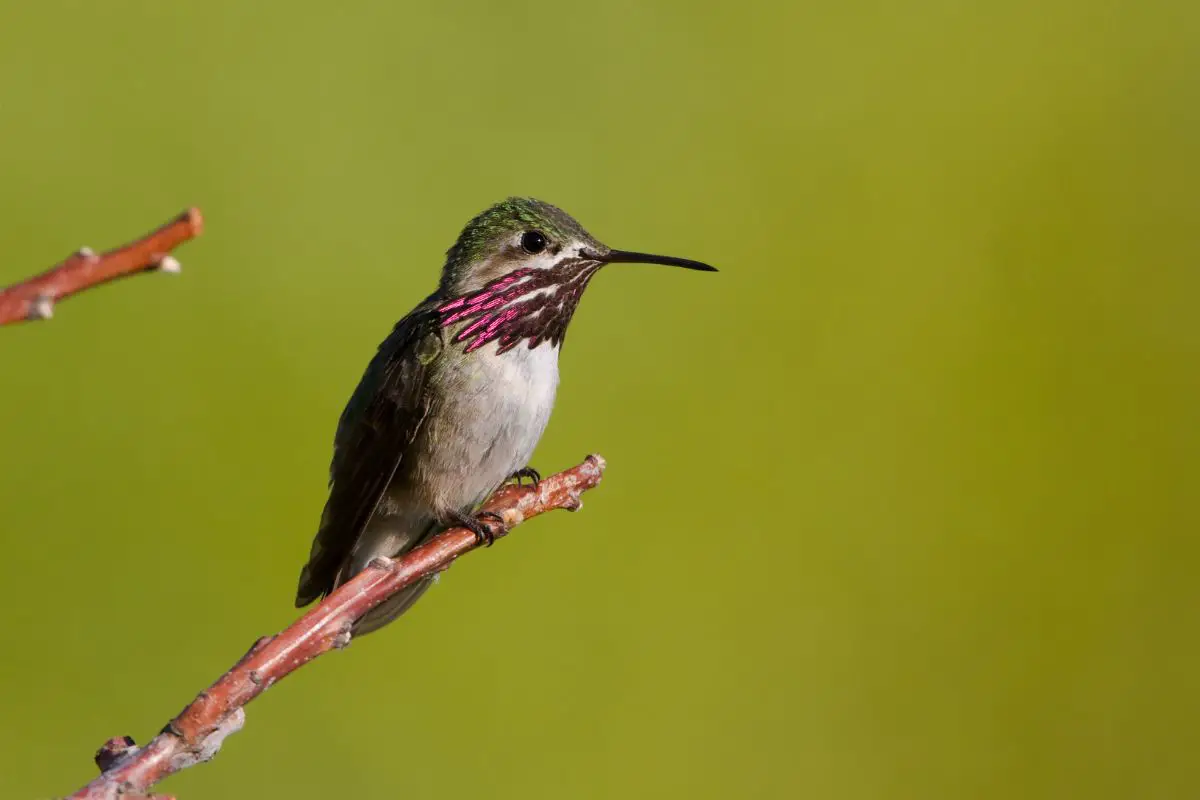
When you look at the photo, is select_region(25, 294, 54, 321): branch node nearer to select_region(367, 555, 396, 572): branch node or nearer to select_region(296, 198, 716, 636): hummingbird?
select_region(367, 555, 396, 572): branch node

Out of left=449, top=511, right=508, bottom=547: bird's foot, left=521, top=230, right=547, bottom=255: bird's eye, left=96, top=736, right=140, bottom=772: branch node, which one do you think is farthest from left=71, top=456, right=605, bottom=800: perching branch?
left=521, top=230, right=547, bottom=255: bird's eye

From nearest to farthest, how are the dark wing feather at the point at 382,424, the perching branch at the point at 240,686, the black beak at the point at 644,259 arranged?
1. the perching branch at the point at 240,686
2. the black beak at the point at 644,259
3. the dark wing feather at the point at 382,424

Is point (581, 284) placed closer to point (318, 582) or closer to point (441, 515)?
point (441, 515)

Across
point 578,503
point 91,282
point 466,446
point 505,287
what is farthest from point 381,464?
point 91,282

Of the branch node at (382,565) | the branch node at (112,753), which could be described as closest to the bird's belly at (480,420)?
the branch node at (382,565)

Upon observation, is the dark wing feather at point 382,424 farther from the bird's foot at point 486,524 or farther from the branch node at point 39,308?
the branch node at point 39,308

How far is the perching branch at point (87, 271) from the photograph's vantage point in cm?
54

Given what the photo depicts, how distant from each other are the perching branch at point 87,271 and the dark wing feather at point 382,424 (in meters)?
1.03

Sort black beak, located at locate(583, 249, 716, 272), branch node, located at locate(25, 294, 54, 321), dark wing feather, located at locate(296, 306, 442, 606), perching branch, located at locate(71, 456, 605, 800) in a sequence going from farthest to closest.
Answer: dark wing feather, located at locate(296, 306, 442, 606) → black beak, located at locate(583, 249, 716, 272) → perching branch, located at locate(71, 456, 605, 800) → branch node, located at locate(25, 294, 54, 321)

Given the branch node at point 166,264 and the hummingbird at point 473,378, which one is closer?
the branch node at point 166,264

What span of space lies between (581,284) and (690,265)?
24cm

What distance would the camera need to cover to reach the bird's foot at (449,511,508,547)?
57.3 inches

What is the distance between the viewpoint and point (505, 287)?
5.33 feet

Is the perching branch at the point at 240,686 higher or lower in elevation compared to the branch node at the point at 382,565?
lower
